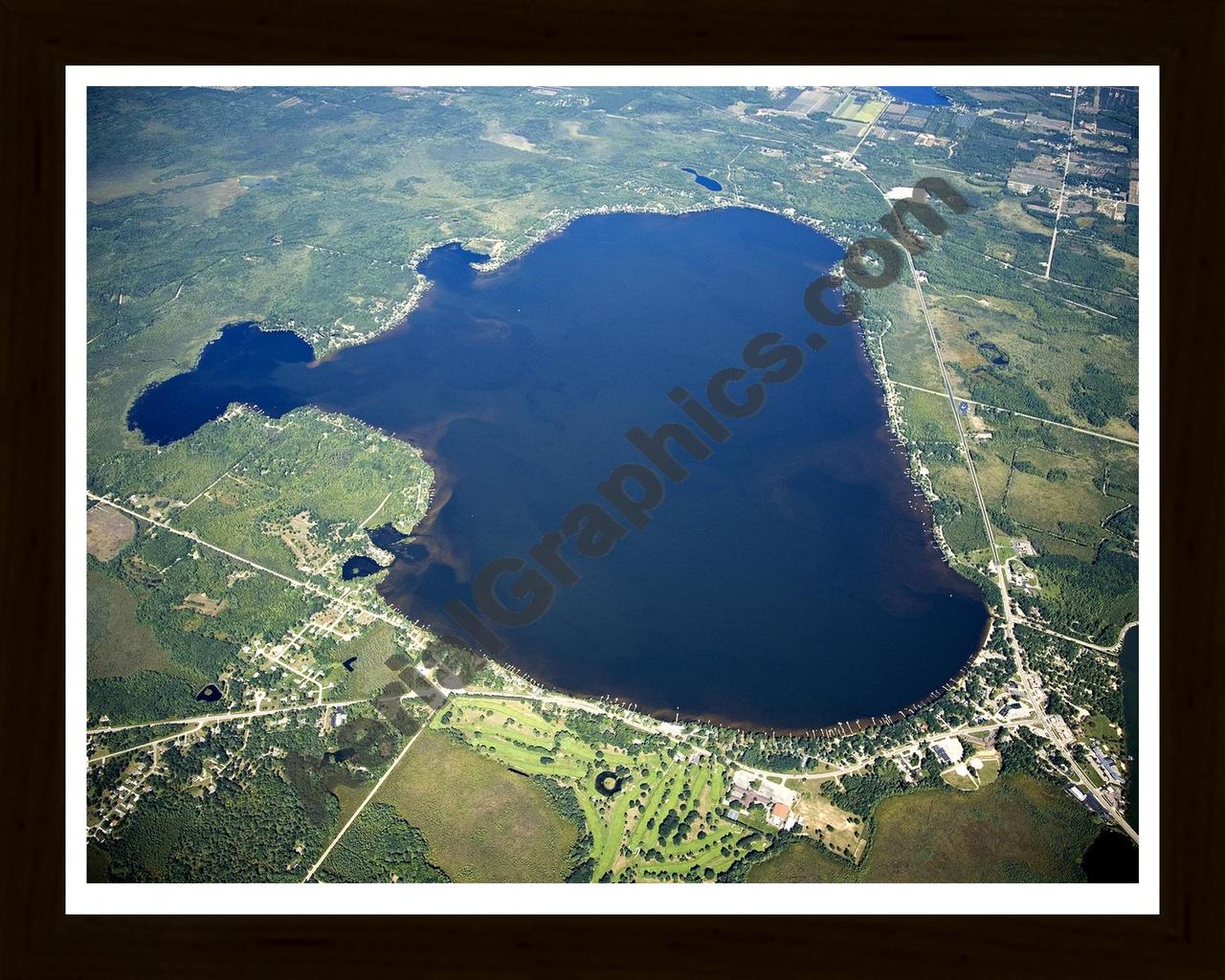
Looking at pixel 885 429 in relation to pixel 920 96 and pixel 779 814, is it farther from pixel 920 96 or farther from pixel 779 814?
pixel 920 96

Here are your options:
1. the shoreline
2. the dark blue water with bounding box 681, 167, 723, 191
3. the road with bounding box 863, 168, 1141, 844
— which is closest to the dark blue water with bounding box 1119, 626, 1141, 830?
the road with bounding box 863, 168, 1141, 844

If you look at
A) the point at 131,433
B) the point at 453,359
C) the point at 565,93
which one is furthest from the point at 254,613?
the point at 565,93

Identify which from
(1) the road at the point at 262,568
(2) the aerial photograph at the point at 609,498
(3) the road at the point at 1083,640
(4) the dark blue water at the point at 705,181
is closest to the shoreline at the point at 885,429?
(2) the aerial photograph at the point at 609,498

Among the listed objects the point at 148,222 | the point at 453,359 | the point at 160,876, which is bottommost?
the point at 160,876

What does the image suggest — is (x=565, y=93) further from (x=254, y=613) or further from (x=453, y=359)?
(x=254, y=613)

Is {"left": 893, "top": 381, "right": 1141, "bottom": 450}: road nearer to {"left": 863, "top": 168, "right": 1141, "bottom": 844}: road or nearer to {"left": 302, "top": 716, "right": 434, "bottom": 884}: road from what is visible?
{"left": 863, "top": 168, "right": 1141, "bottom": 844}: road

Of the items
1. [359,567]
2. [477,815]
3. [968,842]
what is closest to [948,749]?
[968,842]
